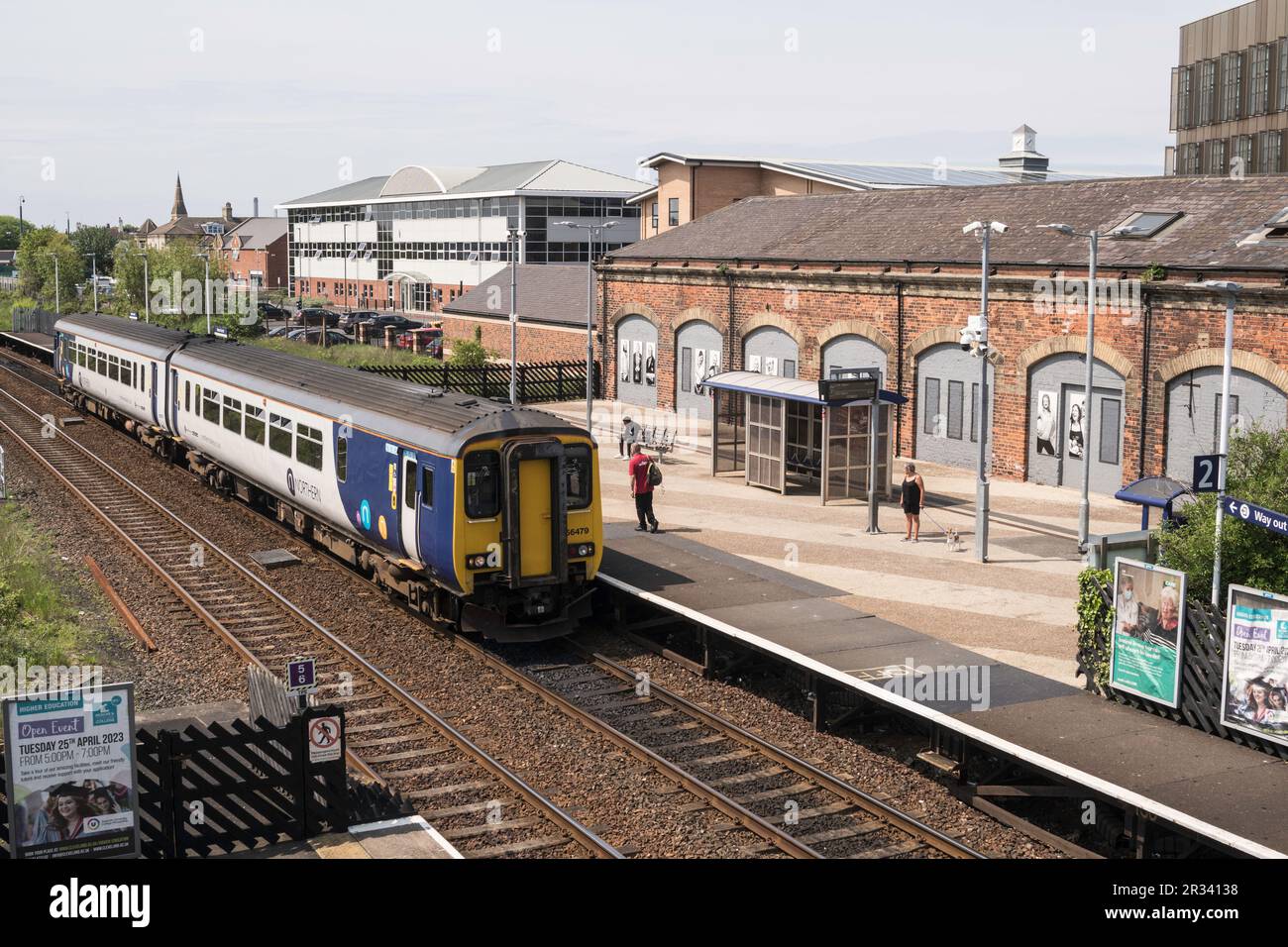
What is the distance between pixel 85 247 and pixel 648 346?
106820mm

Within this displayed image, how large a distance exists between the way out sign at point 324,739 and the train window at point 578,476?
22.7ft

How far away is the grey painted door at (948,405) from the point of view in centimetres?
3153

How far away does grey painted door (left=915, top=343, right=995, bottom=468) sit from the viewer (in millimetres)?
31531

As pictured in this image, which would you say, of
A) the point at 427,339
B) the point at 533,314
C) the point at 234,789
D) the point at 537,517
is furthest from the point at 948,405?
the point at 427,339

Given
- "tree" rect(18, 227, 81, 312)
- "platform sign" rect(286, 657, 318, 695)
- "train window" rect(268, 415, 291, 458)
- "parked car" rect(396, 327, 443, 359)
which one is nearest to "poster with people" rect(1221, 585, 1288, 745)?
"platform sign" rect(286, 657, 318, 695)

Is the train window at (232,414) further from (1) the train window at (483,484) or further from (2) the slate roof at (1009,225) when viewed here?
(2) the slate roof at (1009,225)

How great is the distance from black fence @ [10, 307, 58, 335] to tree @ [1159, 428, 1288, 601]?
231 ft

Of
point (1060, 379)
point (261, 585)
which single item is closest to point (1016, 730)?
point (261, 585)

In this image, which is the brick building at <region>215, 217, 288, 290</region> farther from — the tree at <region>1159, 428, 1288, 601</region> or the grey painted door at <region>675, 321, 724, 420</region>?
the tree at <region>1159, 428, 1288, 601</region>

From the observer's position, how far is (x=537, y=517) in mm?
17578

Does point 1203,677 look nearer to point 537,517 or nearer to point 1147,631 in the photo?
point 1147,631

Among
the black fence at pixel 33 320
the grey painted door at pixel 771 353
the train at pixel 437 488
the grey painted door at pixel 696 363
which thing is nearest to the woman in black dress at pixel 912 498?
the train at pixel 437 488

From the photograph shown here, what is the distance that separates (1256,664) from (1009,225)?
22.2 m

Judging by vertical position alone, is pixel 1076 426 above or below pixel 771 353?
below
